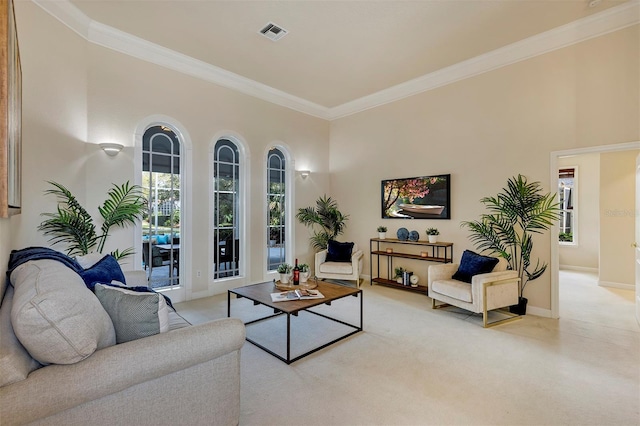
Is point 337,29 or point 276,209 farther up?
point 337,29

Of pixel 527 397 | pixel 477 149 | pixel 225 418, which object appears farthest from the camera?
pixel 477 149

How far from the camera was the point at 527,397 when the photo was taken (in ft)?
7.31

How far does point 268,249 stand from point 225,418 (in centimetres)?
403

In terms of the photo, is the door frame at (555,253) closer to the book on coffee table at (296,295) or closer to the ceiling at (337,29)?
the ceiling at (337,29)

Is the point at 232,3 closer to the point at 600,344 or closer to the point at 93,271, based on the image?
the point at 93,271

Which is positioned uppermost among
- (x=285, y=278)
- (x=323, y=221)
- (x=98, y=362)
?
(x=323, y=221)

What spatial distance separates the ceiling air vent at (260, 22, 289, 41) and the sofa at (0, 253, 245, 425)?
11.0 feet

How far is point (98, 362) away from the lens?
4.32 ft

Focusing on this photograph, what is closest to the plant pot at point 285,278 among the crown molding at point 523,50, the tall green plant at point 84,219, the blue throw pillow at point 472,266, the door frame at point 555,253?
the tall green plant at point 84,219

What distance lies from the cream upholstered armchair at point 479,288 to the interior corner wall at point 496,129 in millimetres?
542

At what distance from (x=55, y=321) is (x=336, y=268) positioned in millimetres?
4479

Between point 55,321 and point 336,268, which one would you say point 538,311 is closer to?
point 336,268

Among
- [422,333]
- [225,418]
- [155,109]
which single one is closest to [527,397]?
[422,333]

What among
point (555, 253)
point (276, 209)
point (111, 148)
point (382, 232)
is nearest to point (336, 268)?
point (382, 232)
